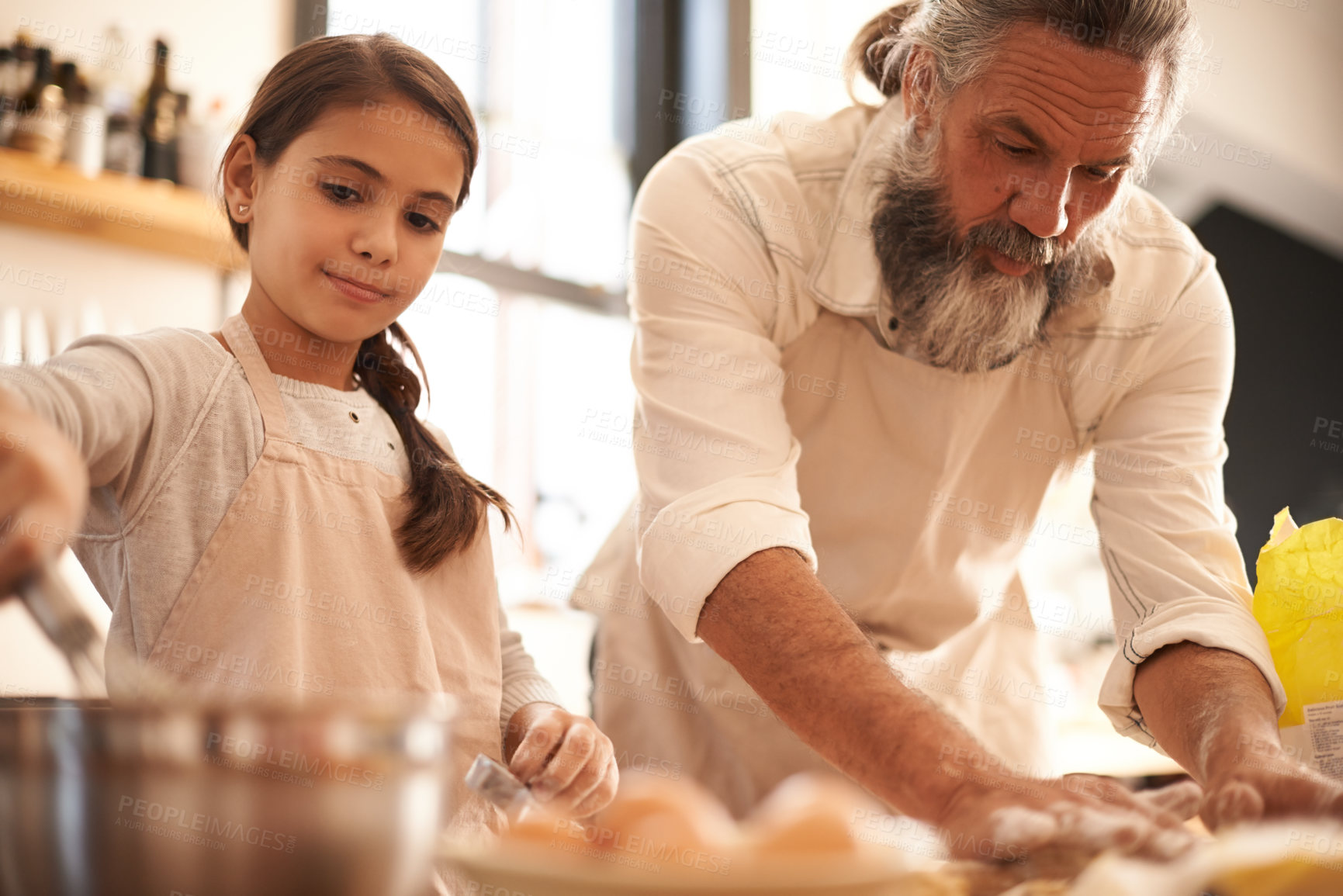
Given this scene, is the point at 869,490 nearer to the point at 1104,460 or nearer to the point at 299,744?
the point at 1104,460

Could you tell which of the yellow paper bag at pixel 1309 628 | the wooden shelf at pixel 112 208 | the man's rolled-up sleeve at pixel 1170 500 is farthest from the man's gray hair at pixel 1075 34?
the wooden shelf at pixel 112 208

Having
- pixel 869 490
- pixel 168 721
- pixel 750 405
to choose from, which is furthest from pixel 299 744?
pixel 869 490

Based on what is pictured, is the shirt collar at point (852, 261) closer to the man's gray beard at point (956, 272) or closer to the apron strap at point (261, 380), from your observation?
the man's gray beard at point (956, 272)

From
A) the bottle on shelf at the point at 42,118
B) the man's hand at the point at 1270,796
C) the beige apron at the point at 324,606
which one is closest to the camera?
the man's hand at the point at 1270,796

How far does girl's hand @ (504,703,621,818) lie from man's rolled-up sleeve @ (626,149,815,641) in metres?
0.17

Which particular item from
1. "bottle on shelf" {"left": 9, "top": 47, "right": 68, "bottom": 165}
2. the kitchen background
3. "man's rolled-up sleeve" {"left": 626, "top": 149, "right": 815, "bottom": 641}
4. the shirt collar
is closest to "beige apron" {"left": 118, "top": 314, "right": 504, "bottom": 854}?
"man's rolled-up sleeve" {"left": 626, "top": 149, "right": 815, "bottom": 641}

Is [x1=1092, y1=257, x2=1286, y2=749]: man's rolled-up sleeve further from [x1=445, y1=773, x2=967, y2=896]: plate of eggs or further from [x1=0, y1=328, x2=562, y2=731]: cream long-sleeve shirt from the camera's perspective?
[x1=0, y1=328, x2=562, y2=731]: cream long-sleeve shirt

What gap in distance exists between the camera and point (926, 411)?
134 centimetres

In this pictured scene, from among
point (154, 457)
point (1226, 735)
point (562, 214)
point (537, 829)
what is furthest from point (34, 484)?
point (562, 214)

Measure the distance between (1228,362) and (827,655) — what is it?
78 cm

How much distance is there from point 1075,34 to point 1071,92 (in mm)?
68

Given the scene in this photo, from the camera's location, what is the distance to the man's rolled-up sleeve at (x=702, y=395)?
3.35 ft

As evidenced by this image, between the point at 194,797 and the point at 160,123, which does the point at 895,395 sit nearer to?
the point at 194,797

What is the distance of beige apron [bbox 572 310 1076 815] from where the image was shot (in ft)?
4.41
